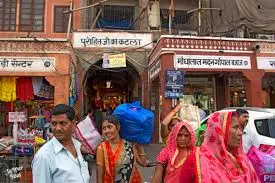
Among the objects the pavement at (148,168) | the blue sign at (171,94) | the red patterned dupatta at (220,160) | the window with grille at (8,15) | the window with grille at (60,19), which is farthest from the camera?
the window with grille at (60,19)

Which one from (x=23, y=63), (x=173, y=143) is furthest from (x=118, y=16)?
(x=173, y=143)

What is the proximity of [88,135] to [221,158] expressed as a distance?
2.36 m

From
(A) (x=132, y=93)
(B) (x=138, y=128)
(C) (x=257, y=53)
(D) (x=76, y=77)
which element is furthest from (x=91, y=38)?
(B) (x=138, y=128)

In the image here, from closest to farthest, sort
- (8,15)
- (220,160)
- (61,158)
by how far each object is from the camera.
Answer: (61,158) → (220,160) → (8,15)

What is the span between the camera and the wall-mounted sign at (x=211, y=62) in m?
12.8

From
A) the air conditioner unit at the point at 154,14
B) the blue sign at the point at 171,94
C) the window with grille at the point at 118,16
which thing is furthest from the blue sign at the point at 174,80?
the window with grille at the point at 118,16

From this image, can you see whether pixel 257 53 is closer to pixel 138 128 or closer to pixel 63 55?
pixel 63 55

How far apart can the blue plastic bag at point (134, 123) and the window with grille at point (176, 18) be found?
1524cm

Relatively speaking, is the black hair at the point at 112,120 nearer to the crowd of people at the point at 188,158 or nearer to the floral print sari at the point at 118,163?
the floral print sari at the point at 118,163

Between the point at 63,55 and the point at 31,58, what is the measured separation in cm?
113

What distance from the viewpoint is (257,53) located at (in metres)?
13.6

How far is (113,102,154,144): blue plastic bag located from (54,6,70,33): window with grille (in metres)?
13.7

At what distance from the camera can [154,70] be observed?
14664 millimetres

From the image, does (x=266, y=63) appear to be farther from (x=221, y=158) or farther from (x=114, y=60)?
(x=221, y=158)
